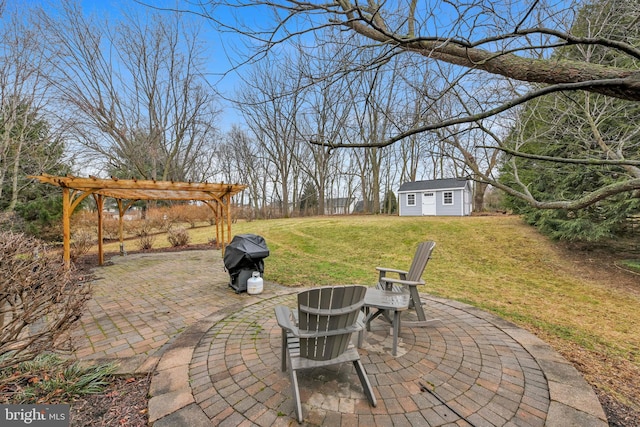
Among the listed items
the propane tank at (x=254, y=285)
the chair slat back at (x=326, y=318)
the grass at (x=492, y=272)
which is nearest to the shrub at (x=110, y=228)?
the grass at (x=492, y=272)

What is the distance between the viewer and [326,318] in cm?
189

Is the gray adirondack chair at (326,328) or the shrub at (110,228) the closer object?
the gray adirondack chair at (326,328)

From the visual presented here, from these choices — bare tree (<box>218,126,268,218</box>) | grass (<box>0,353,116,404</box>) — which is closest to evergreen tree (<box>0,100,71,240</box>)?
grass (<box>0,353,116,404</box>)

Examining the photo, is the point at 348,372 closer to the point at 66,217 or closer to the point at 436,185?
the point at 66,217

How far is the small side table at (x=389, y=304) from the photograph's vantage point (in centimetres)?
257

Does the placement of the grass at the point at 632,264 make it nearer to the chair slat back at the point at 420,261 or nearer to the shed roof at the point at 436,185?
the chair slat back at the point at 420,261

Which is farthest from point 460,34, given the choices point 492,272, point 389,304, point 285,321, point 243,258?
point 492,272

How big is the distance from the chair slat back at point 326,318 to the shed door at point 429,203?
57.5 feet

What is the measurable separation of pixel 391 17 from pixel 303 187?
76.2ft

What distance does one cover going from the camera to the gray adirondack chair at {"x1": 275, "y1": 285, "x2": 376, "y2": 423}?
1871mm

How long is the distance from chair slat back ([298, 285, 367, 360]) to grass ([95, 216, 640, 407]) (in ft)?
7.69

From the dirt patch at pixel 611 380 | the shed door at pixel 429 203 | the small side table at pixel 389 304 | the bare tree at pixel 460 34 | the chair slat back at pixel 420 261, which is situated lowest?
the dirt patch at pixel 611 380

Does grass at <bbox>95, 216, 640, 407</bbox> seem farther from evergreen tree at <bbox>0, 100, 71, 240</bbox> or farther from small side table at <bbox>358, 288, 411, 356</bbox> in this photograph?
evergreen tree at <bbox>0, 100, 71, 240</bbox>

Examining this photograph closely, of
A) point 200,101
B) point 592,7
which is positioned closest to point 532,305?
point 592,7
